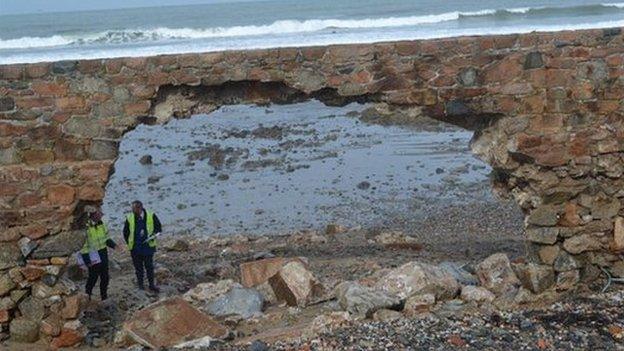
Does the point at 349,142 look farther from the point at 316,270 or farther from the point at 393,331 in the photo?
the point at 393,331

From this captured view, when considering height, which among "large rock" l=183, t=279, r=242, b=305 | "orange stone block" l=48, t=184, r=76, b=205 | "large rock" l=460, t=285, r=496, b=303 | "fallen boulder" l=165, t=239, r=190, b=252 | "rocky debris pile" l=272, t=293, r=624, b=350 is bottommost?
"fallen boulder" l=165, t=239, r=190, b=252

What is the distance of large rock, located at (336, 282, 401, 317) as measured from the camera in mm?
8484

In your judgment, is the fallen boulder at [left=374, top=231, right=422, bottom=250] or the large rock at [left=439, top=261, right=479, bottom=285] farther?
the fallen boulder at [left=374, top=231, right=422, bottom=250]

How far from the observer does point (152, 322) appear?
336 inches

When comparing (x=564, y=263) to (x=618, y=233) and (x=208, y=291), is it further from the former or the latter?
(x=208, y=291)

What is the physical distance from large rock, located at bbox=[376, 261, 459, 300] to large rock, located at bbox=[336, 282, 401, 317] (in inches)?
7.5

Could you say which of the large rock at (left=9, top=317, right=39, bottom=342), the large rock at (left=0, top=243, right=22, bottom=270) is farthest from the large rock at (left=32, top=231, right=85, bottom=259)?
the large rock at (left=9, top=317, right=39, bottom=342)

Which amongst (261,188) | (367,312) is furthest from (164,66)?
(261,188)

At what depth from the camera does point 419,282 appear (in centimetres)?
891

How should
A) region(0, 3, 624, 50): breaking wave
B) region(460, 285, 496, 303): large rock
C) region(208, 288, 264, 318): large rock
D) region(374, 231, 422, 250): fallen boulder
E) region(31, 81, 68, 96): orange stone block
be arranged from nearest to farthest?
region(31, 81, 68, 96): orange stone block < region(460, 285, 496, 303): large rock < region(208, 288, 264, 318): large rock < region(374, 231, 422, 250): fallen boulder < region(0, 3, 624, 50): breaking wave

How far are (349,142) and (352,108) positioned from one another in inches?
213

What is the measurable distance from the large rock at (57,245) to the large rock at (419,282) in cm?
330

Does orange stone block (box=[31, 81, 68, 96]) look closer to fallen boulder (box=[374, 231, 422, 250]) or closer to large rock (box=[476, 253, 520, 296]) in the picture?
large rock (box=[476, 253, 520, 296])

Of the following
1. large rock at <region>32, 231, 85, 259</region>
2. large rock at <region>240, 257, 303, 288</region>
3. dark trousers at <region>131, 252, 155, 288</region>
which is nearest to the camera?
large rock at <region>32, 231, 85, 259</region>
